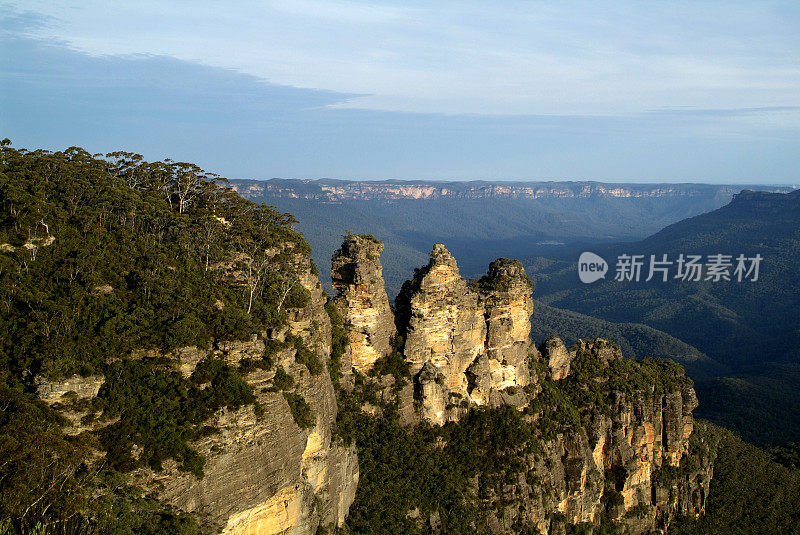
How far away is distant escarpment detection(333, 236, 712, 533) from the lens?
115ft

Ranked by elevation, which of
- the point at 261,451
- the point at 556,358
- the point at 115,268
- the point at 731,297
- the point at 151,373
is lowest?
the point at 731,297

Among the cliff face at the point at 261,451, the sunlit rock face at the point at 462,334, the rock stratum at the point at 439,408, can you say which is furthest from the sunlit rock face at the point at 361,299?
the cliff face at the point at 261,451

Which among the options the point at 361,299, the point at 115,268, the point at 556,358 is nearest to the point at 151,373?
the point at 115,268

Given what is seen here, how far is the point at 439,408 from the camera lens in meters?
38.3

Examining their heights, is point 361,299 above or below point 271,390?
above

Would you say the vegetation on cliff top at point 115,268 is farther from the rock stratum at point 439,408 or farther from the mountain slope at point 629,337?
the mountain slope at point 629,337

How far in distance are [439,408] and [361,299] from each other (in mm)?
9124

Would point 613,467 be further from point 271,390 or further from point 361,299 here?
point 271,390

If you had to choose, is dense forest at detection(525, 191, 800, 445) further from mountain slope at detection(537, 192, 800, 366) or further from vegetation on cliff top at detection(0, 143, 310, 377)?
vegetation on cliff top at detection(0, 143, 310, 377)

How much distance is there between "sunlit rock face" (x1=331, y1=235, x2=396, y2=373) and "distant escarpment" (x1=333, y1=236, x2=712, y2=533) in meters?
0.09

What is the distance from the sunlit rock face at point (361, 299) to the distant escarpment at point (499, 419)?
0.09 meters

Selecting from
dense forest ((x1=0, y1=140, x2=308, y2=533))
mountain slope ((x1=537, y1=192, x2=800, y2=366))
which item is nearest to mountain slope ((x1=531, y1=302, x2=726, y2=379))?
mountain slope ((x1=537, y1=192, x2=800, y2=366))

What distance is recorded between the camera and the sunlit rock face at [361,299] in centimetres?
3594

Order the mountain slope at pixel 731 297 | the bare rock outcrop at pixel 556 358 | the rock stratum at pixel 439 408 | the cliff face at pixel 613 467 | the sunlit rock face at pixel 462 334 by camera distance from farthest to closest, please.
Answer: the mountain slope at pixel 731 297
the bare rock outcrop at pixel 556 358
the cliff face at pixel 613 467
the sunlit rock face at pixel 462 334
the rock stratum at pixel 439 408
